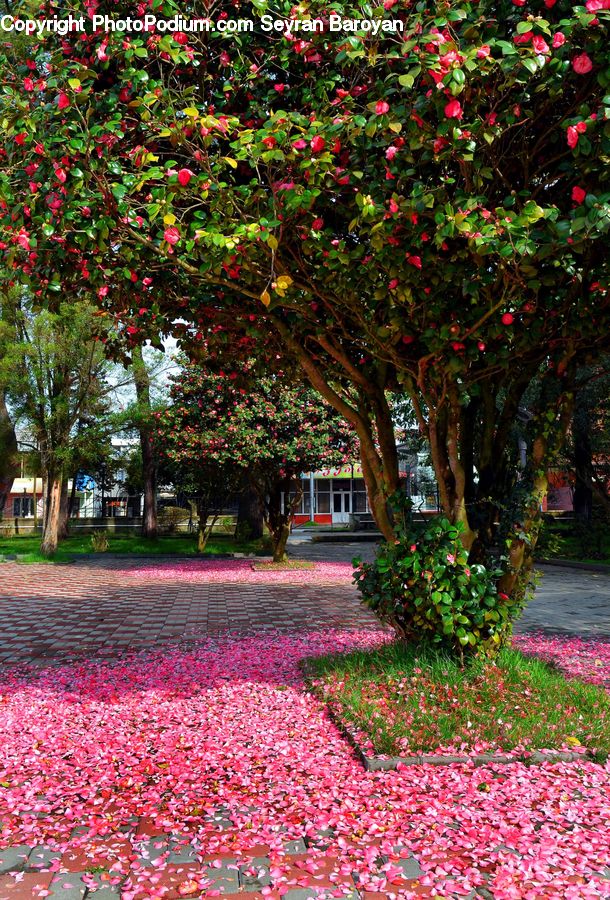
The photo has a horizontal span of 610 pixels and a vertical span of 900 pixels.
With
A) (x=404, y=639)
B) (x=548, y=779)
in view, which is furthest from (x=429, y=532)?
(x=548, y=779)

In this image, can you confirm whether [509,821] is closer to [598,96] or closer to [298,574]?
[598,96]

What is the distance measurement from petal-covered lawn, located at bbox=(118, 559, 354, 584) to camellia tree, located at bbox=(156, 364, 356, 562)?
1653mm

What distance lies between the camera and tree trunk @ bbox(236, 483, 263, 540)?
24797 millimetres

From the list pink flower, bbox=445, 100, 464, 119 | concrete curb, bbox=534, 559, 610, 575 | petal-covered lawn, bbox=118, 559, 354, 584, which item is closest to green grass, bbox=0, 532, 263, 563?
petal-covered lawn, bbox=118, 559, 354, 584

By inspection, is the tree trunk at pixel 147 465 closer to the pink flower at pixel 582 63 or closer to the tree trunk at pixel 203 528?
the tree trunk at pixel 203 528

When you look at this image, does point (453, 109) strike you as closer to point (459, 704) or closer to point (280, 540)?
point (459, 704)

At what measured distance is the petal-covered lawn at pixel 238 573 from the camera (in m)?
14.8

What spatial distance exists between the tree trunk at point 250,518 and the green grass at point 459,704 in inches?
759

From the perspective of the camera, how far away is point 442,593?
4848 millimetres

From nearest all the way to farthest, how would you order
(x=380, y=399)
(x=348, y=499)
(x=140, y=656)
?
(x=380, y=399) → (x=140, y=656) → (x=348, y=499)

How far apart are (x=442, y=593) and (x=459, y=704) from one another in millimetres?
777

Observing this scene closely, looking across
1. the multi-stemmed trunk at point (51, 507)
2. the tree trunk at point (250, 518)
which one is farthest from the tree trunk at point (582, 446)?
the multi-stemmed trunk at point (51, 507)

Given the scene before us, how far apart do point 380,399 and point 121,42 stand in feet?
10.9

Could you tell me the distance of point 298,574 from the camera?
15.9 metres
